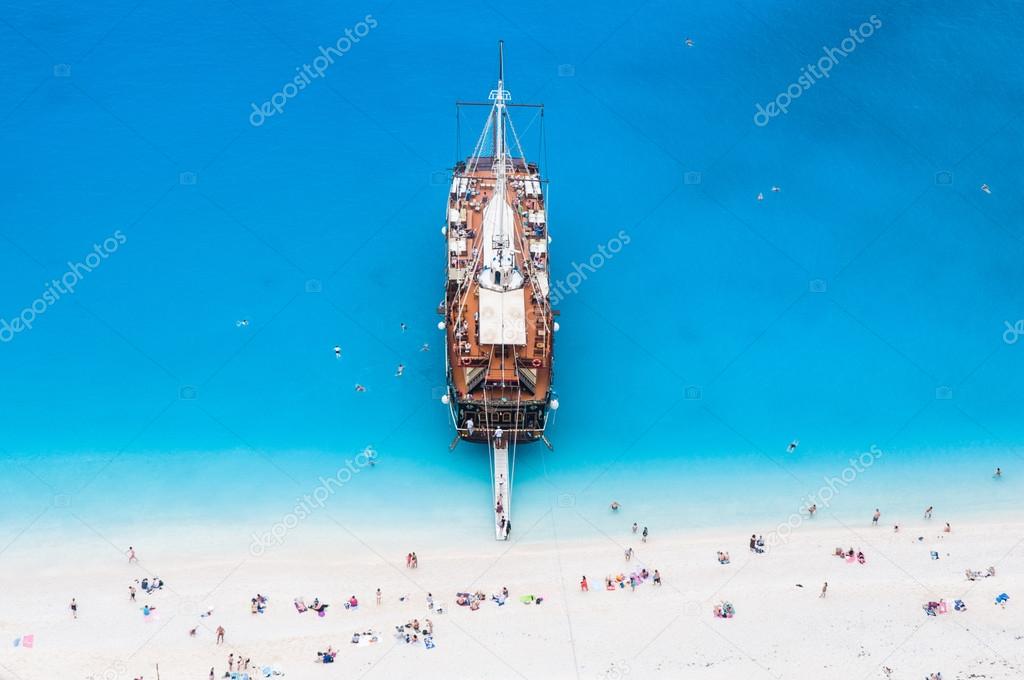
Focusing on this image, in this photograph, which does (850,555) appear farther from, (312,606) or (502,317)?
(312,606)

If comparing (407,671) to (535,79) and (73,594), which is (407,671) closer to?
(73,594)

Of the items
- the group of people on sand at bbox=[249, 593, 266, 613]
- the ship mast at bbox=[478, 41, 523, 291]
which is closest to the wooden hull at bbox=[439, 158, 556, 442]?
the ship mast at bbox=[478, 41, 523, 291]

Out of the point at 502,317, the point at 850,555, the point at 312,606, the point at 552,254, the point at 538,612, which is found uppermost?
the point at 552,254

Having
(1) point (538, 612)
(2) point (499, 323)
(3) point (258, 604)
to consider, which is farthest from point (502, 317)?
(3) point (258, 604)

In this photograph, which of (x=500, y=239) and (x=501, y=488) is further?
(x=500, y=239)

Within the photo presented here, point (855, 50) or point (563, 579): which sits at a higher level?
point (855, 50)

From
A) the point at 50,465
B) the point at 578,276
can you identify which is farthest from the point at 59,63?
the point at 578,276

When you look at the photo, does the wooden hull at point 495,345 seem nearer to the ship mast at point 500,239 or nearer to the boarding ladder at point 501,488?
the ship mast at point 500,239
